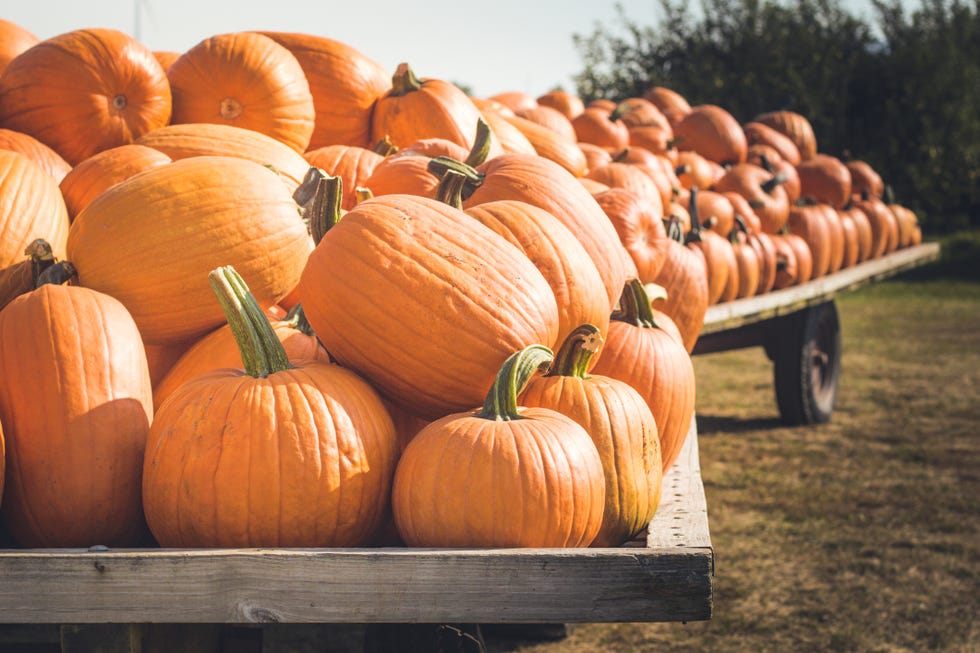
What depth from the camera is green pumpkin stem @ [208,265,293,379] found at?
1.46 metres

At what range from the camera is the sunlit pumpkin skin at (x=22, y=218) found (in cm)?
176

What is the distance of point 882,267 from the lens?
21.3 ft

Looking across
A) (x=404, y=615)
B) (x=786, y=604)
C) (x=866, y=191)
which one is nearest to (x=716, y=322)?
(x=786, y=604)

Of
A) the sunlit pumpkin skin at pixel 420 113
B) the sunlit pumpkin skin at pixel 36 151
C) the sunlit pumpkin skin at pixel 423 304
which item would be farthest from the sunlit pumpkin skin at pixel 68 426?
the sunlit pumpkin skin at pixel 420 113

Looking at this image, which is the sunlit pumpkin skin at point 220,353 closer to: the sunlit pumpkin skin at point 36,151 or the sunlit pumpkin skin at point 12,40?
the sunlit pumpkin skin at point 36,151

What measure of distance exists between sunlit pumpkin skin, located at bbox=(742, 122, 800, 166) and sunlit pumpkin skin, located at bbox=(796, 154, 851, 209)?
167mm

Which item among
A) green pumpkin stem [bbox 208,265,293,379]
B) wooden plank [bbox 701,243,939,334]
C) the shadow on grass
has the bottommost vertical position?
the shadow on grass

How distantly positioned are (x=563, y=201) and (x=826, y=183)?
5.18 meters

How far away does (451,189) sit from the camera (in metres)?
1.92

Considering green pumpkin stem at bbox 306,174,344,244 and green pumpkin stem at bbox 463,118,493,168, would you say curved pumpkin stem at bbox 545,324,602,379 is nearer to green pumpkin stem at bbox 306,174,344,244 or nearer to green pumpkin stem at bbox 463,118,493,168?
green pumpkin stem at bbox 306,174,344,244

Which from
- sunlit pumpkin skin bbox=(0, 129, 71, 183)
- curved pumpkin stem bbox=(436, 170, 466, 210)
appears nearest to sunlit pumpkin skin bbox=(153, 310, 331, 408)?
curved pumpkin stem bbox=(436, 170, 466, 210)

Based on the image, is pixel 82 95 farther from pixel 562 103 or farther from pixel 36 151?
pixel 562 103

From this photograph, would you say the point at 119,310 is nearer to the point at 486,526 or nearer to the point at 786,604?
the point at 486,526

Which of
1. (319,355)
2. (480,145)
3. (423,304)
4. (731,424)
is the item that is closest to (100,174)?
(319,355)
